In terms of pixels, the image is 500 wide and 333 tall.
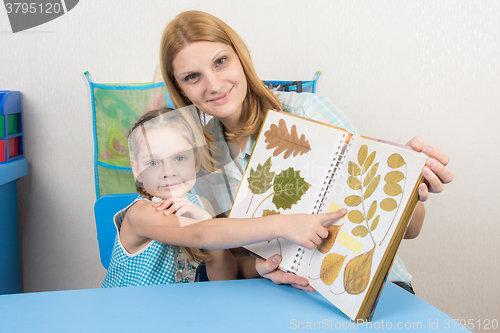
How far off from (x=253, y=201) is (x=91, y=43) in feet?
3.47

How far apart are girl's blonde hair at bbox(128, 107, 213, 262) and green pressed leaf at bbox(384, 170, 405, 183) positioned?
1.56 ft

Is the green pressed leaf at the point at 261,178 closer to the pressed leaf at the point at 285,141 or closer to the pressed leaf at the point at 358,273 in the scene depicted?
the pressed leaf at the point at 285,141

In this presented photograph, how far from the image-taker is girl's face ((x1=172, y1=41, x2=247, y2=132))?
814mm

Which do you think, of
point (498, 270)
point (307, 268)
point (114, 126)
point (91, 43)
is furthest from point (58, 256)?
point (498, 270)

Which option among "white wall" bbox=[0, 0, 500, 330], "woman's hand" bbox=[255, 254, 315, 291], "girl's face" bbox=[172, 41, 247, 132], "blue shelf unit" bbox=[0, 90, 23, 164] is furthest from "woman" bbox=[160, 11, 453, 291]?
"blue shelf unit" bbox=[0, 90, 23, 164]

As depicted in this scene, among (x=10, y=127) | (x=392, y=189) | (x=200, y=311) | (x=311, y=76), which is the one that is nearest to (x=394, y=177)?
(x=392, y=189)

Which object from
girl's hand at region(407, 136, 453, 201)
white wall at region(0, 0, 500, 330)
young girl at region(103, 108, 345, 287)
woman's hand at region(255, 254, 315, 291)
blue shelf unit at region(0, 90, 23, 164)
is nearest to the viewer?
girl's hand at region(407, 136, 453, 201)

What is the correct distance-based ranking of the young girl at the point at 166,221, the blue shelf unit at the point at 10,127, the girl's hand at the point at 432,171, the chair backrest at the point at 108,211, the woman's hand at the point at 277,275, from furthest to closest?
the blue shelf unit at the point at 10,127
the chair backrest at the point at 108,211
the young girl at the point at 166,221
the woman's hand at the point at 277,275
the girl's hand at the point at 432,171

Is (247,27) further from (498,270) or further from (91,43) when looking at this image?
(498,270)

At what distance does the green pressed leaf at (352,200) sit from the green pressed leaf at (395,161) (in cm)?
7

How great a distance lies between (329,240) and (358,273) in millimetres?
77

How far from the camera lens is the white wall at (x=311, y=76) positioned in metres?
1.34

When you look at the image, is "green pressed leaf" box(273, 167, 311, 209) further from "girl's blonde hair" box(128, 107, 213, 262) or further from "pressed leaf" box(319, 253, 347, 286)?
"girl's blonde hair" box(128, 107, 213, 262)

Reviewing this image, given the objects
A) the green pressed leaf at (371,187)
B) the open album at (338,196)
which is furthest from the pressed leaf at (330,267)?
the green pressed leaf at (371,187)
